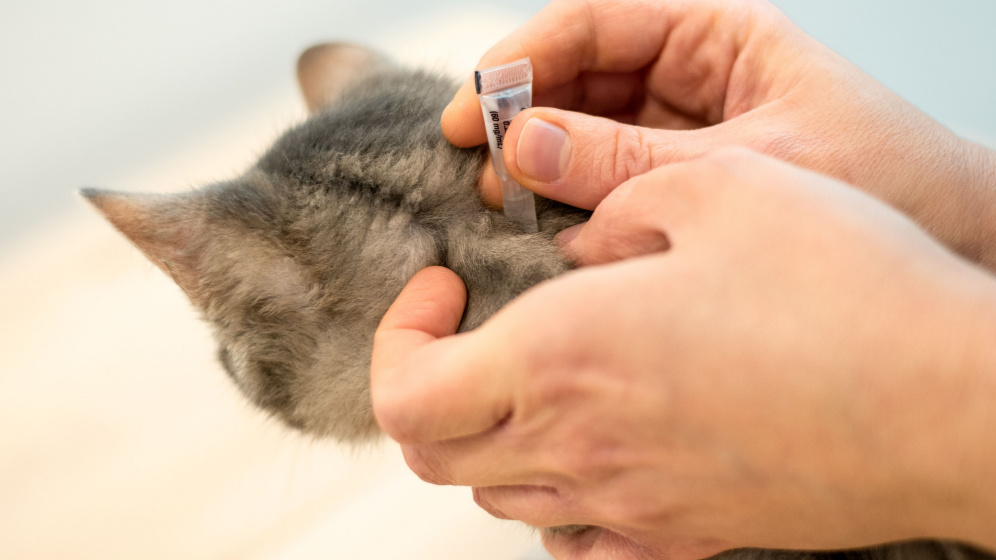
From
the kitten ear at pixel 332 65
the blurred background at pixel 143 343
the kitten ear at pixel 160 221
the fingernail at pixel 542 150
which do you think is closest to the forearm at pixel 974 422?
the fingernail at pixel 542 150

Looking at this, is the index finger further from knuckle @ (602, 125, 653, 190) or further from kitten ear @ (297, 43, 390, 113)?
kitten ear @ (297, 43, 390, 113)

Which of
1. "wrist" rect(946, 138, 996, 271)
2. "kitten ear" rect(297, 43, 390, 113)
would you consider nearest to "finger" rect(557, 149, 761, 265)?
"wrist" rect(946, 138, 996, 271)

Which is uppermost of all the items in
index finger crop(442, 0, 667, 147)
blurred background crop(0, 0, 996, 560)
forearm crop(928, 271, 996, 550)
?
index finger crop(442, 0, 667, 147)

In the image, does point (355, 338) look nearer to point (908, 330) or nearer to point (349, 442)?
point (349, 442)

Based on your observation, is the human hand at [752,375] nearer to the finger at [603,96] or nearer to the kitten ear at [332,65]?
the finger at [603,96]

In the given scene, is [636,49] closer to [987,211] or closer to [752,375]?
[987,211]

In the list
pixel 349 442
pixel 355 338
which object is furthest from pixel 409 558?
pixel 355 338
